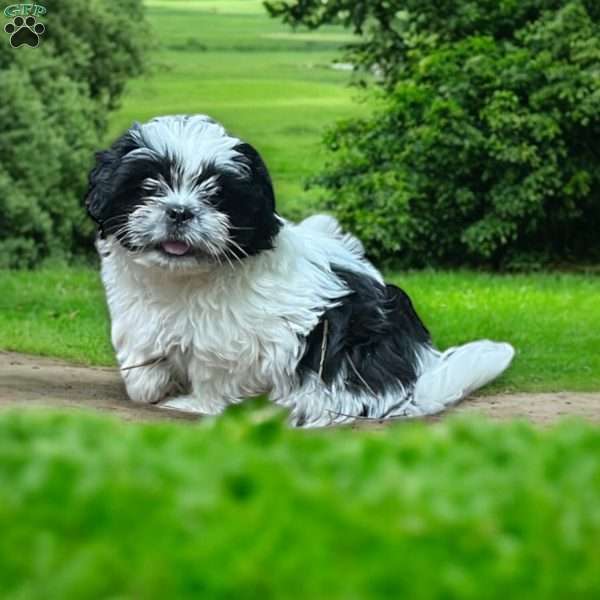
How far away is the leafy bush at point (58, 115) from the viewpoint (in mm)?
26906

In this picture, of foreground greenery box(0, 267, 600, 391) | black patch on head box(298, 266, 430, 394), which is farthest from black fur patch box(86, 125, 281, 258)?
foreground greenery box(0, 267, 600, 391)

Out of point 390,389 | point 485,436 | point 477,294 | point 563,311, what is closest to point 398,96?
point 477,294

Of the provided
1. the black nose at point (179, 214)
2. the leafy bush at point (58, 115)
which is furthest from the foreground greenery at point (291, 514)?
Result: the leafy bush at point (58, 115)

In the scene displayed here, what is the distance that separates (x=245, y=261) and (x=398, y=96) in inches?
472

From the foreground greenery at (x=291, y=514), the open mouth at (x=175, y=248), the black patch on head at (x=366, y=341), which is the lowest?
the black patch on head at (x=366, y=341)

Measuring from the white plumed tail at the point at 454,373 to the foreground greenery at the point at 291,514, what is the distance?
5294 mm

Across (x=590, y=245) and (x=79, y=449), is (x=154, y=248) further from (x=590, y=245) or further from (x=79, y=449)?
(x=590, y=245)

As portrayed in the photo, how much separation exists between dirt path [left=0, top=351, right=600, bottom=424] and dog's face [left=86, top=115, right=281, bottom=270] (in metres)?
0.94

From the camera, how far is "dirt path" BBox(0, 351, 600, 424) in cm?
868

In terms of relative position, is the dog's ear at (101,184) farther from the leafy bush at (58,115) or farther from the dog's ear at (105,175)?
the leafy bush at (58,115)

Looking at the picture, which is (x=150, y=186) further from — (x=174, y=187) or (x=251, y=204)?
(x=251, y=204)

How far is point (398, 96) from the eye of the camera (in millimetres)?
20141

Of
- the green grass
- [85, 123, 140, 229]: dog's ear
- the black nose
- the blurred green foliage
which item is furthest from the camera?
the green grass

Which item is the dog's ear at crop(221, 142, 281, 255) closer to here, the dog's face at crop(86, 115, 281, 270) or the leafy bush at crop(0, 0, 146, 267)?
the dog's face at crop(86, 115, 281, 270)
